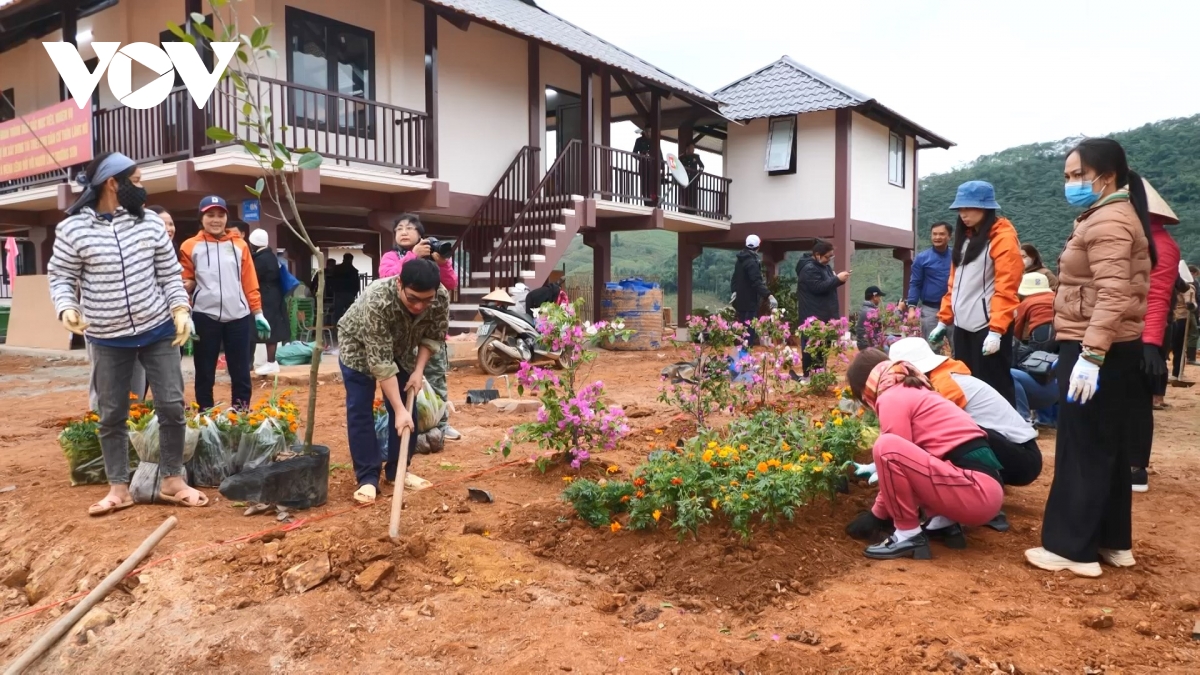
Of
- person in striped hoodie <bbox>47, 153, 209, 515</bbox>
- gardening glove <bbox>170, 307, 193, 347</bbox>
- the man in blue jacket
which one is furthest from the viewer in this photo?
the man in blue jacket

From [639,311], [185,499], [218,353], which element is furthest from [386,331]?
[639,311]

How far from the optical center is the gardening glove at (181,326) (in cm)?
392

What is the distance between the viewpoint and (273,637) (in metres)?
2.77

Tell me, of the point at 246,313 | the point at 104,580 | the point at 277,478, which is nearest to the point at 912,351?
the point at 277,478

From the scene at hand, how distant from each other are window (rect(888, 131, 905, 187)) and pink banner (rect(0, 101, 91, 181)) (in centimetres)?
1578

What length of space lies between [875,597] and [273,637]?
6.86ft

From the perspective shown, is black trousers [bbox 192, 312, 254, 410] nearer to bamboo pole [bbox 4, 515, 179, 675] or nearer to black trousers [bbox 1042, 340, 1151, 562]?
bamboo pole [bbox 4, 515, 179, 675]

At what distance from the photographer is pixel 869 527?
3568mm

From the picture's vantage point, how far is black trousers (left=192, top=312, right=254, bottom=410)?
5.19m

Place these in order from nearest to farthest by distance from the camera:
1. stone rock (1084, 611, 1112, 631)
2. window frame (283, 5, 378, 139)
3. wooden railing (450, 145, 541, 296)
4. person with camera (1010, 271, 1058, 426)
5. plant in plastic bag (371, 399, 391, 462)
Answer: stone rock (1084, 611, 1112, 631), plant in plastic bag (371, 399, 391, 462), person with camera (1010, 271, 1058, 426), window frame (283, 5, 378, 139), wooden railing (450, 145, 541, 296)

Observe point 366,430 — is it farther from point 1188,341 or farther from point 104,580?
point 1188,341

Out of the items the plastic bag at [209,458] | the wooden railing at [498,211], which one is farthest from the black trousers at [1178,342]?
the plastic bag at [209,458]

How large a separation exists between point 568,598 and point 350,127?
942 centimetres

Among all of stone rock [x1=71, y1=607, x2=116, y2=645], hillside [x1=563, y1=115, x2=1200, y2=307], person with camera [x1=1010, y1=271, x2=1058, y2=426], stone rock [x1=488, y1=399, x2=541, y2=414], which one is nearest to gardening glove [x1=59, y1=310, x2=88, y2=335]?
stone rock [x1=71, y1=607, x2=116, y2=645]
